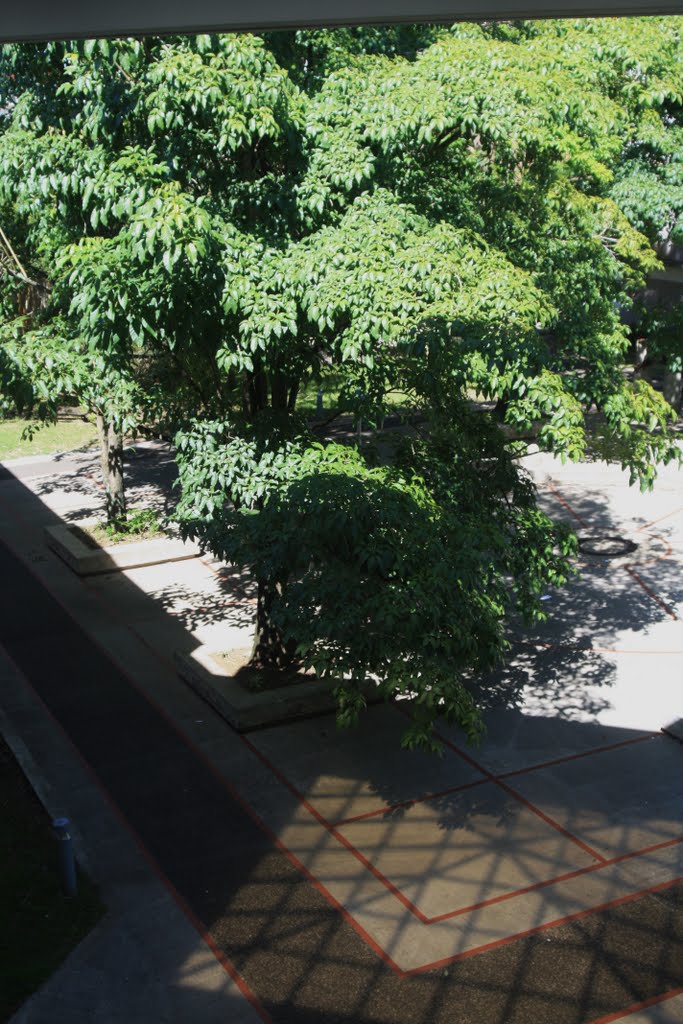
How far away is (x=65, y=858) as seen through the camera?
8820 mm

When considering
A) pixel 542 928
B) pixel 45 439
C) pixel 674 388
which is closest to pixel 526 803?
pixel 542 928

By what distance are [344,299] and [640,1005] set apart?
6235 millimetres

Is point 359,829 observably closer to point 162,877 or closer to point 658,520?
point 162,877

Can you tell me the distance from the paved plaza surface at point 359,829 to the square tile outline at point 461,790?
0.08 ft

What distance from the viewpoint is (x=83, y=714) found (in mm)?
12508

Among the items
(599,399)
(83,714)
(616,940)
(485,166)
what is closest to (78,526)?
(83,714)

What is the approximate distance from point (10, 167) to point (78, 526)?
9.40 metres

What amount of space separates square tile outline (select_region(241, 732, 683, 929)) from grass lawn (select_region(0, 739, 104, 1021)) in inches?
94.4

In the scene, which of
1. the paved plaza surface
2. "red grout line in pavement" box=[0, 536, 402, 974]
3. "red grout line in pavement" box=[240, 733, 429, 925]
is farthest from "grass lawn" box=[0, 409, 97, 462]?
"red grout line in pavement" box=[240, 733, 429, 925]

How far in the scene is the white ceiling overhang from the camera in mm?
3275

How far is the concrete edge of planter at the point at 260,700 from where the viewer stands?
1207cm

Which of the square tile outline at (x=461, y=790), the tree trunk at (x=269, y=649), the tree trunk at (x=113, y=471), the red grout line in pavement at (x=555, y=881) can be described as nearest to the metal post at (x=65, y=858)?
→ the square tile outline at (x=461, y=790)

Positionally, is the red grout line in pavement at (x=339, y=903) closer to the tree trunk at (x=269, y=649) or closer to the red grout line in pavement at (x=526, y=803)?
the red grout line in pavement at (x=526, y=803)

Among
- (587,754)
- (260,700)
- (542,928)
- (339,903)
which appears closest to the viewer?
(542,928)
